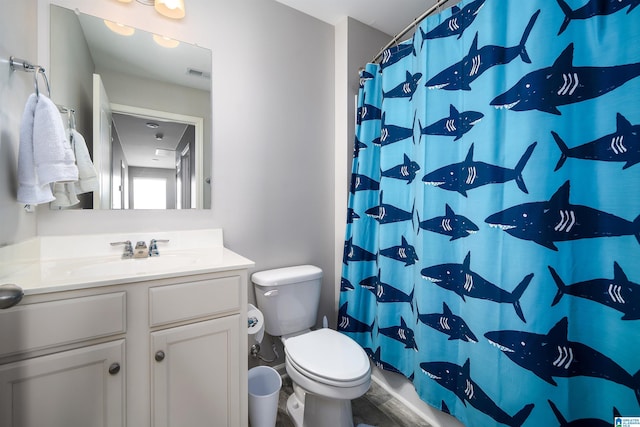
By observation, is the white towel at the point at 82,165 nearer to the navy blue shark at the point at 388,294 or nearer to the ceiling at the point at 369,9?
the ceiling at the point at 369,9

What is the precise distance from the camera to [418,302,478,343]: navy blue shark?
1.14 meters

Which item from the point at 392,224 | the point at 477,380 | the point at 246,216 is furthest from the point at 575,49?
the point at 246,216

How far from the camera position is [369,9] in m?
1.79

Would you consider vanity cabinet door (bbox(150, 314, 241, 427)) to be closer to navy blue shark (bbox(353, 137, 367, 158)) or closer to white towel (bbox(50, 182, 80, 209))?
white towel (bbox(50, 182, 80, 209))

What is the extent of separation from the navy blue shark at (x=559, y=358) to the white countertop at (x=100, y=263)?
105 centimetres

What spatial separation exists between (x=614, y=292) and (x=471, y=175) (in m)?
0.57

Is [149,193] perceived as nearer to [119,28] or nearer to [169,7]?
[119,28]

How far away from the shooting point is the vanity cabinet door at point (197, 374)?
97 centimetres

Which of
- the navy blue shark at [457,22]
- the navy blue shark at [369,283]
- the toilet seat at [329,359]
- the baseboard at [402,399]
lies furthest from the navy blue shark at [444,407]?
the navy blue shark at [457,22]

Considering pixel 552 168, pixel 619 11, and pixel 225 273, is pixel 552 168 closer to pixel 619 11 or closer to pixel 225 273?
pixel 619 11

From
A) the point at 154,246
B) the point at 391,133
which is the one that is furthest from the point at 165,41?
the point at 391,133

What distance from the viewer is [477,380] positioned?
3.55 ft

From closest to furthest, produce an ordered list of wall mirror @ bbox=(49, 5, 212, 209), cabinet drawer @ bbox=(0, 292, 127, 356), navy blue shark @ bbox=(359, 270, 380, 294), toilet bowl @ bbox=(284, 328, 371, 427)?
cabinet drawer @ bbox=(0, 292, 127, 356)
toilet bowl @ bbox=(284, 328, 371, 427)
wall mirror @ bbox=(49, 5, 212, 209)
navy blue shark @ bbox=(359, 270, 380, 294)

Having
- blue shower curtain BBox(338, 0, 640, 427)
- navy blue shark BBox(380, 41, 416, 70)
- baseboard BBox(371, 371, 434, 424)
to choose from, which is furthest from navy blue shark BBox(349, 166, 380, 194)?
baseboard BBox(371, 371, 434, 424)
